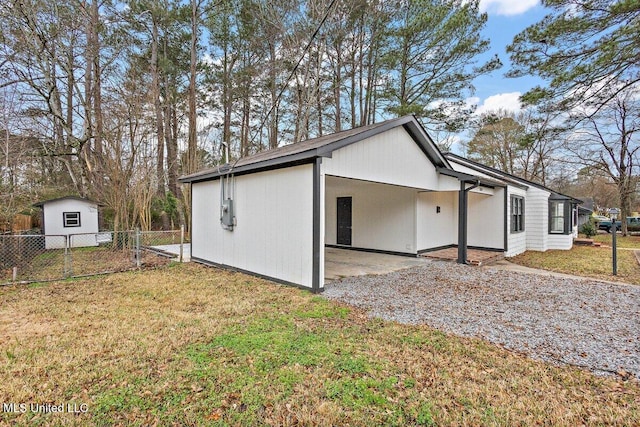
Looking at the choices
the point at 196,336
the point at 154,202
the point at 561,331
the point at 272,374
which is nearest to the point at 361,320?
the point at 272,374

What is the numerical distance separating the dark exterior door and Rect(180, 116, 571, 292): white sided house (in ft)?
0.12

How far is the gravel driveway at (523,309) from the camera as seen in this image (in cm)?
337

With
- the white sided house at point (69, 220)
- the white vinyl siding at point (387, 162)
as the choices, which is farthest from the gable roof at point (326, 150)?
the white sided house at point (69, 220)

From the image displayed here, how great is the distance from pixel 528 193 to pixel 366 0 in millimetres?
11140

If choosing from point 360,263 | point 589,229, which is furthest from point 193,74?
point 589,229

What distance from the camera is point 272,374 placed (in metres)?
2.79

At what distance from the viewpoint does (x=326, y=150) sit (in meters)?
5.38

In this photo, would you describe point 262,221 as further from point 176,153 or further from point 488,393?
point 176,153

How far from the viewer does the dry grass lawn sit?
7.45 feet

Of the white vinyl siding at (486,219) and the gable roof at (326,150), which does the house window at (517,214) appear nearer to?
the white vinyl siding at (486,219)

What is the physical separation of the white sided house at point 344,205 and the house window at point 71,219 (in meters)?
6.21

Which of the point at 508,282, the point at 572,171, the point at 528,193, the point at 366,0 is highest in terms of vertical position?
the point at 366,0

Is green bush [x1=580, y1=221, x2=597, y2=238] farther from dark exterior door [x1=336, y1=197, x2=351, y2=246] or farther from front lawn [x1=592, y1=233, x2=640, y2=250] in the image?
dark exterior door [x1=336, y1=197, x2=351, y2=246]

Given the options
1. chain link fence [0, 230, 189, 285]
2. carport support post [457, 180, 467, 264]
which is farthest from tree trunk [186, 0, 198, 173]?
carport support post [457, 180, 467, 264]
